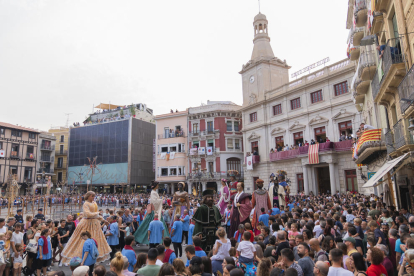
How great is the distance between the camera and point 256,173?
118ft

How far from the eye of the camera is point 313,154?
1103 inches

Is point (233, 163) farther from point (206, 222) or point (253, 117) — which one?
point (206, 222)

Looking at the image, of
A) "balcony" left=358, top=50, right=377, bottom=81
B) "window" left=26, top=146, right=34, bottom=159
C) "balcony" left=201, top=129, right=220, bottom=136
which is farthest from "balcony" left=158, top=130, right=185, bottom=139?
"balcony" left=358, top=50, right=377, bottom=81

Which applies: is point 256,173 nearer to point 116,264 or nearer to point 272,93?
point 272,93

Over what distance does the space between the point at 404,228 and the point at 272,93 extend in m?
29.5

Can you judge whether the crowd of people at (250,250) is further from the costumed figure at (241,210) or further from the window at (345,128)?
the window at (345,128)

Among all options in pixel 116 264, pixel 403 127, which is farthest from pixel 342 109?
pixel 116 264

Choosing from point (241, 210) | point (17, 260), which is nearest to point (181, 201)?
point (241, 210)

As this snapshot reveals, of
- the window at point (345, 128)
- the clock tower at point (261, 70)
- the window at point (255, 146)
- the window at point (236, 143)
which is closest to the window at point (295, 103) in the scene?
the clock tower at point (261, 70)

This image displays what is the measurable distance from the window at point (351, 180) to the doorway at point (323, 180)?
120 inches

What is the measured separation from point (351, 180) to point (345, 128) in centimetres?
485

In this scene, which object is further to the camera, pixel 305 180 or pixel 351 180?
pixel 305 180

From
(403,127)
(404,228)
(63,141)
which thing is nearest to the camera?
(404,228)

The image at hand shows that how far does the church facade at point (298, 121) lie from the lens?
26969mm
